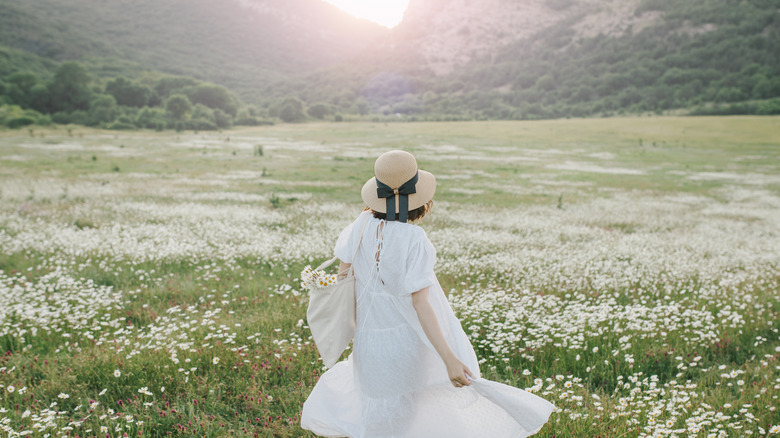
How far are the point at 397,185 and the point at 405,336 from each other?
111cm

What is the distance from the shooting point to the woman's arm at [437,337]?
3.02 meters

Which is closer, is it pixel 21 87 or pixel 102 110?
pixel 102 110

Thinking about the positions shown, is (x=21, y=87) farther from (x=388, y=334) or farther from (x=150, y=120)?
(x=388, y=334)

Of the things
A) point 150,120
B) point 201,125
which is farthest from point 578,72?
point 150,120

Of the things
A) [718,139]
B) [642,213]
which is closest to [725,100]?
[718,139]

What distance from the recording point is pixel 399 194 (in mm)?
3211

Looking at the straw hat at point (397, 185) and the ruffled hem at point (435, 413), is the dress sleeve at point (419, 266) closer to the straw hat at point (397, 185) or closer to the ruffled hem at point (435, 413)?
the straw hat at point (397, 185)

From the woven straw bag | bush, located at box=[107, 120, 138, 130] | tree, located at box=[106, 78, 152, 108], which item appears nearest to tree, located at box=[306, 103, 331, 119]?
tree, located at box=[106, 78, 152, 108]

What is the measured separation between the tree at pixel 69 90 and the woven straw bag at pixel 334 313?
102 meters

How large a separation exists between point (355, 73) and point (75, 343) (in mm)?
197923

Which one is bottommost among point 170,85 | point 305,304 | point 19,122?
point 305,304

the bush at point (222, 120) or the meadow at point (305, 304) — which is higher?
the bush at point (222, 120)

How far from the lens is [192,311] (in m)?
6.96

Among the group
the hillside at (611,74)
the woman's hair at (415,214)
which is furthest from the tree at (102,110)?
the woman's hair at (415,214)
